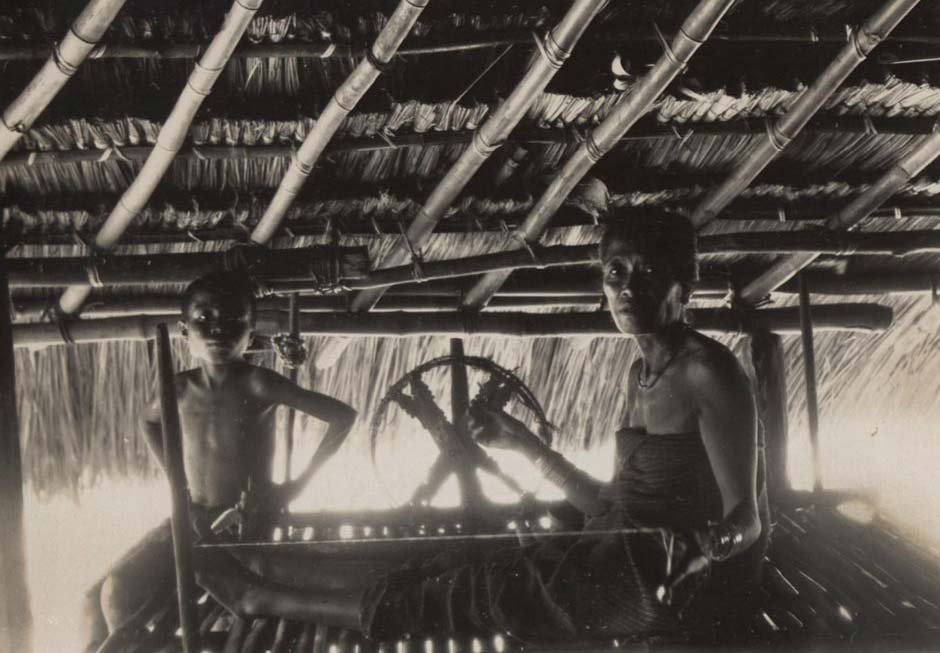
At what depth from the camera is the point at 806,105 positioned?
3273 mm

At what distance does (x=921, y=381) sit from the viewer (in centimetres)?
587

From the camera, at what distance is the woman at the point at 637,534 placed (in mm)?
2670

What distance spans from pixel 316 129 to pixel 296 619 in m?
1.57

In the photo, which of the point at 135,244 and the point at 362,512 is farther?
the point at 362,512

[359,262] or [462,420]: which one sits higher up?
[359,262]

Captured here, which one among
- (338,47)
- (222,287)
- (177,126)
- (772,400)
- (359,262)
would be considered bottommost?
(772,400)

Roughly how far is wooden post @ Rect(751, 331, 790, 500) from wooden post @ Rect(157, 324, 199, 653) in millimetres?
2655

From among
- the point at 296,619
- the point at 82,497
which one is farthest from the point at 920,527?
the point at 82,497

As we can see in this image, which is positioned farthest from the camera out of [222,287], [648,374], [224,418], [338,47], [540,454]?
[224,418]

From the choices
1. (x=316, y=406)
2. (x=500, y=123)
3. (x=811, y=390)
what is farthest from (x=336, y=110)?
(x=811, y=390)

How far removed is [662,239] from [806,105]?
2.45 feet

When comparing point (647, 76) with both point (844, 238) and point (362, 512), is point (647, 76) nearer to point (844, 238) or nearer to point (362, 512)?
point (844, 238)

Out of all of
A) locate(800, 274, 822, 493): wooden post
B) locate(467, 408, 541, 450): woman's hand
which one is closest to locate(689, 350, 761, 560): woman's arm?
locate(467, 408, 541, 450): woman's hand

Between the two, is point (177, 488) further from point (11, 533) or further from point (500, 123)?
point (500, 123)
